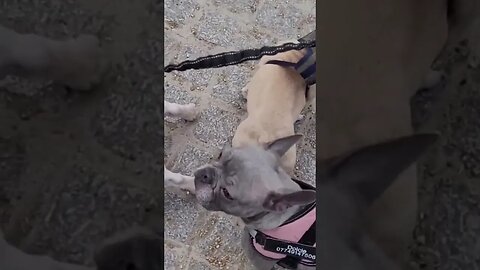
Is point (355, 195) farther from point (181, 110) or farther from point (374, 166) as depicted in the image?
point (181, 110)

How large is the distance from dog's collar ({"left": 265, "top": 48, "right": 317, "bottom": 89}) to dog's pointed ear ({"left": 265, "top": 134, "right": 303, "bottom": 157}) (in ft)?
0.43

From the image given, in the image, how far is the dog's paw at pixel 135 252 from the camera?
40 cm

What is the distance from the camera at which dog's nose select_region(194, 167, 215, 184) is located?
3.89 feet

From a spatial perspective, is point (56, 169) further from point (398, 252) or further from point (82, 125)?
point (398, 252)

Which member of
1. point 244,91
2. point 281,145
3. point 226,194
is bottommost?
point 226,194

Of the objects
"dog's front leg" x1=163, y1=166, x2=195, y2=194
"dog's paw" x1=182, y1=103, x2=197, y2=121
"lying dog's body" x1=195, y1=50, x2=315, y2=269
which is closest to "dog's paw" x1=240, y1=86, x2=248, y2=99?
"lying dog's body" x1=195, y1=50, x2=315, y2=269

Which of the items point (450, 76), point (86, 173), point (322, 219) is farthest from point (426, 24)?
point (86, 173)

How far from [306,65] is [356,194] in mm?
796

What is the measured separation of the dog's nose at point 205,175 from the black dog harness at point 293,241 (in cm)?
15

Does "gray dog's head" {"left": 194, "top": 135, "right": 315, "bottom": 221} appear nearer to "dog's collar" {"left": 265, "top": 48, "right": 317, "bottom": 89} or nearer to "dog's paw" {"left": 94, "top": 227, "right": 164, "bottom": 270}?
"dog's collar" {"left": 265, "top": 48, "right": 317, "bottom": 89}

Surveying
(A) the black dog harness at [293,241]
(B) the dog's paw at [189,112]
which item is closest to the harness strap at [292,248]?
(A) the black dog harness at [293,241]

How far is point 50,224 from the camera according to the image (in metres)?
0.41

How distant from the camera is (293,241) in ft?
3.79

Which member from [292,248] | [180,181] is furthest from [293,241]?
[180,181]
